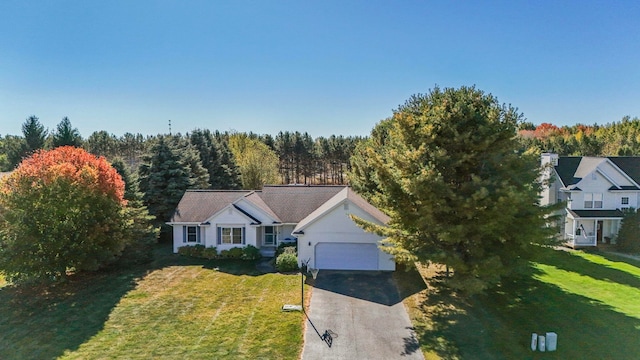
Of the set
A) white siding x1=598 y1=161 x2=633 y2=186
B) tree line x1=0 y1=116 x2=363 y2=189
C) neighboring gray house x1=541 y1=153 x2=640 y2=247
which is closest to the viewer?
neighboring gray house x1=541 y1=153 x2=640 y2=247

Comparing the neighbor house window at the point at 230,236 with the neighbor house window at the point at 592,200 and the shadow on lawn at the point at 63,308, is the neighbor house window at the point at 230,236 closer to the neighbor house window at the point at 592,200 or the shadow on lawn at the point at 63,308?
the shadow on lawn at the point at 63,308

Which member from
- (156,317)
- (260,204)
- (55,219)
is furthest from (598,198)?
(55,219)

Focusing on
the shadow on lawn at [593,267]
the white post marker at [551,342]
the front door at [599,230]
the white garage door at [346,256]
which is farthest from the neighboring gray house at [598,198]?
the white post marker at [551,342]

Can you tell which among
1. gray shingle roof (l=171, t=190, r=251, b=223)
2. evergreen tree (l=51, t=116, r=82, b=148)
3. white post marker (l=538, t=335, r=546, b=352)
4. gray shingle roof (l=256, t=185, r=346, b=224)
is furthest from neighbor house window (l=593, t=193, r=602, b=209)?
evergreen tree (l=51, t=116, r=82, b=148)

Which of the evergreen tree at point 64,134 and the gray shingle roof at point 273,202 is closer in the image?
the gray shingle roof at point 273,202

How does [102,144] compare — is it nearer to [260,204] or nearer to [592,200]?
[260,204]

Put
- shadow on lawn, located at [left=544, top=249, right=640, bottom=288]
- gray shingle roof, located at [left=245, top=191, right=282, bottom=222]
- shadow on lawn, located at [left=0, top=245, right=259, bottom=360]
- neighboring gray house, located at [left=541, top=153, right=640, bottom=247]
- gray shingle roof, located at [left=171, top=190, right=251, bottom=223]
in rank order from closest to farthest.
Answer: shadow on lawn, located at [left=0, top=245, right=259, bottom=360] < shadow on lawn, located at [left=544, top=249, right=640, bottom=288] < gray shingle roof, located at [left=245, top=191, right=282, bottom=222] < gray shingle roof, located at [left=171, top=190, right=251, bottom=223] < neighboring gray house, located at [left=541, top=153, right=640, bottom=247]

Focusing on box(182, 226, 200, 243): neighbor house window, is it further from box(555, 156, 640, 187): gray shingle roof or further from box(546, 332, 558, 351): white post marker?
box(555, 156, 640, 187): gray shingle roof
